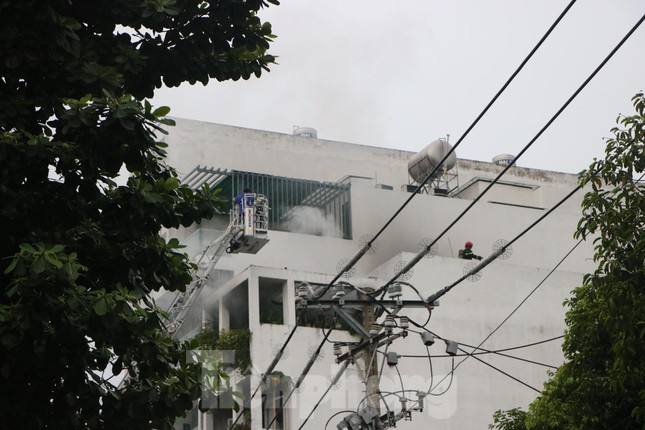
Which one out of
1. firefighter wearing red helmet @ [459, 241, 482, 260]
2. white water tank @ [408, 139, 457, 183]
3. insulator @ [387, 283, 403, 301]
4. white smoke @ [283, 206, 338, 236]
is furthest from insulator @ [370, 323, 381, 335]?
white water tank @ [408, 139, 457, 183]

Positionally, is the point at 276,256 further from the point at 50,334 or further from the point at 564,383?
the point at 50,334

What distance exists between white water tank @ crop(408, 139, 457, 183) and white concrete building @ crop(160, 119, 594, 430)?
1086mm

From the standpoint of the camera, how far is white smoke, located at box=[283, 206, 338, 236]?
147ft

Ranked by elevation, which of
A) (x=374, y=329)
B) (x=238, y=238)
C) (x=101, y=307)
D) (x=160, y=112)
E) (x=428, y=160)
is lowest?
(x=101, y=307)

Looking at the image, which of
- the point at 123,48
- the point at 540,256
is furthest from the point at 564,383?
the point at 540,256

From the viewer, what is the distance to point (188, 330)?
4081cm

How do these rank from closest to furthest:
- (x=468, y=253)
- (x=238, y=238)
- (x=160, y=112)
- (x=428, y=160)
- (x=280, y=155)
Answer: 1. (x=160, y=112)
2. (x=238, y=238)
3. (x=468, y=253)
4. (x=428, y=160)
5. (x=280, y=155)

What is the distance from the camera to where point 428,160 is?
155ft

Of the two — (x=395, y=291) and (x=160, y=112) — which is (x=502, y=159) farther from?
(x=160, y=112)

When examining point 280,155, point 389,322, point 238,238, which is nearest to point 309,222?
point 280,155

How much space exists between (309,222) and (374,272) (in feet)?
11.9

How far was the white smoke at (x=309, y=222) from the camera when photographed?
44812mm

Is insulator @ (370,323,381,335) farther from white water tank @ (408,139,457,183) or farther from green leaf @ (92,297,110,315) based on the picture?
white water tank @ (408,139,457,183)

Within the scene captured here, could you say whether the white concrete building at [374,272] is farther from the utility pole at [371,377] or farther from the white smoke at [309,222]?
the utility pole at [371,377]
